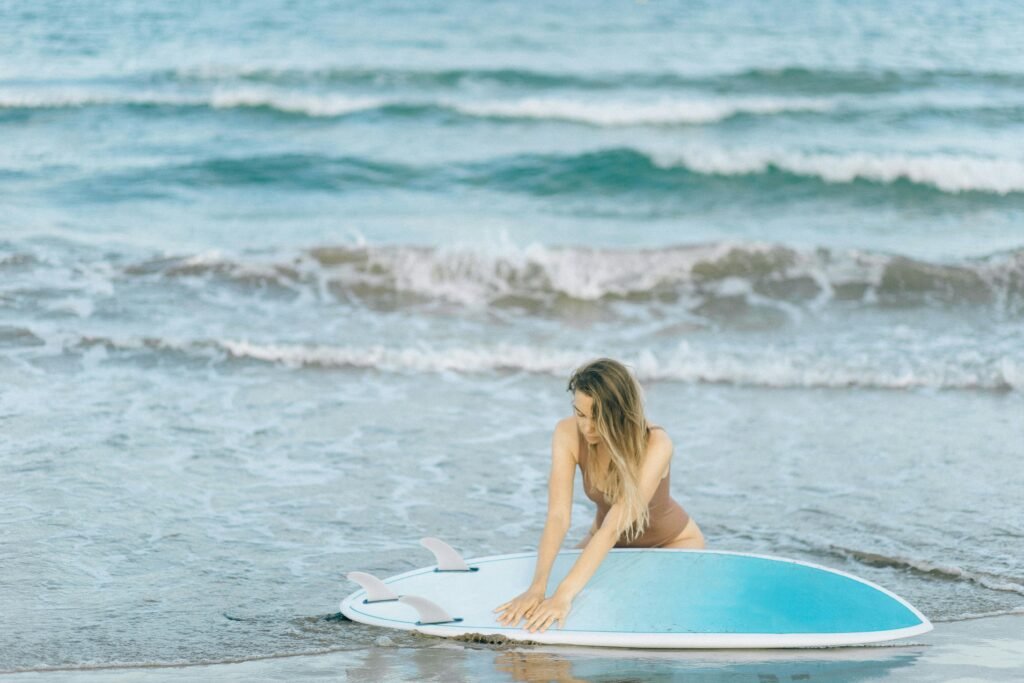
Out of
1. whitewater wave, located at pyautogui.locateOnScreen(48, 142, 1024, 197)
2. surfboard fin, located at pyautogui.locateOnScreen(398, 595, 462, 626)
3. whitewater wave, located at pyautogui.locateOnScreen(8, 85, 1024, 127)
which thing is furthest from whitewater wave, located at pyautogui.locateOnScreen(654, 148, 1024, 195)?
surfboard fin, located at pyautogui.locateOnScreen(398, 595, 462, 626)

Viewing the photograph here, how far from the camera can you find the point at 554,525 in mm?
4441

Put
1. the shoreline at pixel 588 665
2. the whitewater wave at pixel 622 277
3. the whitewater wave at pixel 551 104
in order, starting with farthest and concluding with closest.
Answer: the whitewater wave at pixel 551 104 < the whitewater wave at pixel 622 277 < the shoreline at pixel 588 665

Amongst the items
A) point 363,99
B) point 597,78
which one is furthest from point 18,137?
point 597,78

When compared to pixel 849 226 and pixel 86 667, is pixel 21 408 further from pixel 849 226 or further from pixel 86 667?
pixel 849 226

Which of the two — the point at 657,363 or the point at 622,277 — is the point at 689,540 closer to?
the point at 657,363

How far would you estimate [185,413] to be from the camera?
759 centimetres

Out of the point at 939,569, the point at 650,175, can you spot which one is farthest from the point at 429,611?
the point at 650,175

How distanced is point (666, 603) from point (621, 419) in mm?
713

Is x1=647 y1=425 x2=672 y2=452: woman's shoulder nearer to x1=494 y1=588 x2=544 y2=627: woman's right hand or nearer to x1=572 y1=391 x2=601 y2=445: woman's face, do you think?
x1=572 y1=391 x2=601 y2=445: woman's face

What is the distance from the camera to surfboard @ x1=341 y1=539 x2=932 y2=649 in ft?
14.3

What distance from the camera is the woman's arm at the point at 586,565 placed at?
14.4 ft

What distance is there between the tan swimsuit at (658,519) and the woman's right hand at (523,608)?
0.39m

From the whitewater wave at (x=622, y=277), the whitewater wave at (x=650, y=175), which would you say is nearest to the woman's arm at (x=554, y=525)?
the whitewater wave at (x=622, y=277)

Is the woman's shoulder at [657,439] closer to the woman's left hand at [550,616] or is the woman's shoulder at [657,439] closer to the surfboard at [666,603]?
the surfboard at [666,603]
